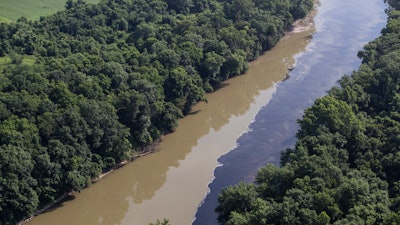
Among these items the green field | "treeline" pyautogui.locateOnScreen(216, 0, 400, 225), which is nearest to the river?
"treeline" pyautogui.locateOnScreen(216, 0, 400, 225)

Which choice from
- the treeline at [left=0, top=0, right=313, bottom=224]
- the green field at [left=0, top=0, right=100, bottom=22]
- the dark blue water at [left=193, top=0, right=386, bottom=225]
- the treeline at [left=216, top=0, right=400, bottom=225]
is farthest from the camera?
the green field at [left=0, top=0, right=100, bottom=22]

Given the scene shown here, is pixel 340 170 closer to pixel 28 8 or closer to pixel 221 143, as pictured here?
pixel 221 143

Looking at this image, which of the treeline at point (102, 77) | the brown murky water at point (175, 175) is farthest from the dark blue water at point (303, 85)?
the treeline at point (102, 77)

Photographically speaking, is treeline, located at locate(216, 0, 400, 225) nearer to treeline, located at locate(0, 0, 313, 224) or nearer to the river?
the river

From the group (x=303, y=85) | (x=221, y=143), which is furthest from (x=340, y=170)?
(x=303, y=85)

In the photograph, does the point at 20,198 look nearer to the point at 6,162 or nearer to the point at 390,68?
the point at 6,162

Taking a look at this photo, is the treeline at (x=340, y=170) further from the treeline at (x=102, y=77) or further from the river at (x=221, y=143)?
the treeline at (x=102, y=77)

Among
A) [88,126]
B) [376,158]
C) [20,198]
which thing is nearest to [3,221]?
[20,198]
